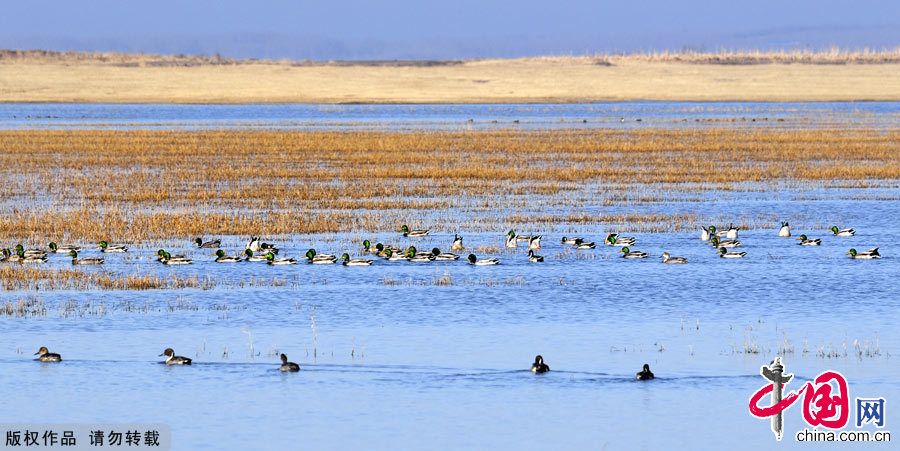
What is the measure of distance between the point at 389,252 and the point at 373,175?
15.5 meters

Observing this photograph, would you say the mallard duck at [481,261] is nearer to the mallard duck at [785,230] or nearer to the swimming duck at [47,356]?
the mallard duck at [785,230]

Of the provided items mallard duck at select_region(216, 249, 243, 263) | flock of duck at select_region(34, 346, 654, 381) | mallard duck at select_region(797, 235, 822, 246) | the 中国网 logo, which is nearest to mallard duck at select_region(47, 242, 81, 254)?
mallard duck at select_region(216, 249, 243, 263)

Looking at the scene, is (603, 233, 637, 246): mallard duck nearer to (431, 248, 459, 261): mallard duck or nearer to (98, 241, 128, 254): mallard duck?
(431, 248, 459, 261): mallard duck

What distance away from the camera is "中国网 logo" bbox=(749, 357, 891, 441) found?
40.5 ft

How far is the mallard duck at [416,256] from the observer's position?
74.6 ft

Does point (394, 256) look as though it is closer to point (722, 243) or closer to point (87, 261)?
point (87, 261)

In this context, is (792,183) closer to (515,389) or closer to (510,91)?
(515,389)

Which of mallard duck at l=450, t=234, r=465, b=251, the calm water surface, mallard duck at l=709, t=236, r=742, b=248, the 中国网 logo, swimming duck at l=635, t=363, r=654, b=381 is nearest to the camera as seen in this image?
the 中国网 logo

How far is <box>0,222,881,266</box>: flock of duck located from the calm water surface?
0.82 feet

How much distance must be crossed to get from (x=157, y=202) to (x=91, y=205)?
1.43 m

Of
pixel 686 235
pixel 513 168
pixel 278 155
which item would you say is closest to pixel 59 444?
pixel 686 235

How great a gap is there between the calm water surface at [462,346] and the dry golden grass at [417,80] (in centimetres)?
10017

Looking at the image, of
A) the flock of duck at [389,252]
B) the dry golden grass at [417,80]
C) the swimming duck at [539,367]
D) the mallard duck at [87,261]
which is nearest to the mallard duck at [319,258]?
the flock of duck at [389,252]

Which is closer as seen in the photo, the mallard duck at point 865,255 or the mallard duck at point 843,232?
the mallard duck at point 865,255
